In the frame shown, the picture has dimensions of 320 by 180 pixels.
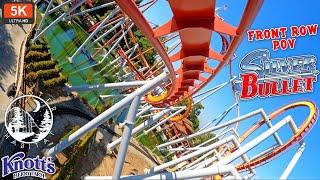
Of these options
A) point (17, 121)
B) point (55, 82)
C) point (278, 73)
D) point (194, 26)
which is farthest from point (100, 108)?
point (194, 26)

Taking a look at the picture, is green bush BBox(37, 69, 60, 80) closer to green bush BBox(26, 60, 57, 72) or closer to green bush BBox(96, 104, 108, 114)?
green bush BBox(26, 60, 57, 72)

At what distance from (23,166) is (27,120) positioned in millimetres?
1017

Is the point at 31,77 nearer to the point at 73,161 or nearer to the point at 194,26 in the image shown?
the point at 73,161

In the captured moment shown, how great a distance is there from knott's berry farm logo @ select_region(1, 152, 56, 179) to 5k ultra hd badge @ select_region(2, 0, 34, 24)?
2731 millimetres

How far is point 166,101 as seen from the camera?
1320 centimetres

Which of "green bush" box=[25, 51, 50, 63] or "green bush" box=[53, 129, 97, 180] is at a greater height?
"green bush" box=[25, 51, 50, 63]

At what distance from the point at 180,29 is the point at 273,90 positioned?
401 inches

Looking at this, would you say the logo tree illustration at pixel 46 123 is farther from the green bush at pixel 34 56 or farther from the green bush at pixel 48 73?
the green bush at pixel 34 56

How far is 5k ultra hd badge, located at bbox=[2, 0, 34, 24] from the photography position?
952 centimetres

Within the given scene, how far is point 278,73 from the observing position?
15875mm

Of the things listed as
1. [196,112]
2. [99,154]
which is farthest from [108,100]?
[196,112]

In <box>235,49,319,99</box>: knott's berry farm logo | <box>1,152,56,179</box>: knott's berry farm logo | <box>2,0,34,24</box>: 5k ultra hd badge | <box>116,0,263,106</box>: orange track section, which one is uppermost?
<box>235,49,319,99</box>: knott's berry farm logo

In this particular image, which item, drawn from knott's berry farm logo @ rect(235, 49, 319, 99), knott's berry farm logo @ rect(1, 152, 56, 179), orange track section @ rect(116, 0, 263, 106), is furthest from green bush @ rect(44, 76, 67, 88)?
knott's berry farm logo @ rect(235, 49, 319, 99)

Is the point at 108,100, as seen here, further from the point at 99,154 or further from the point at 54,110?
the point at 54,110
